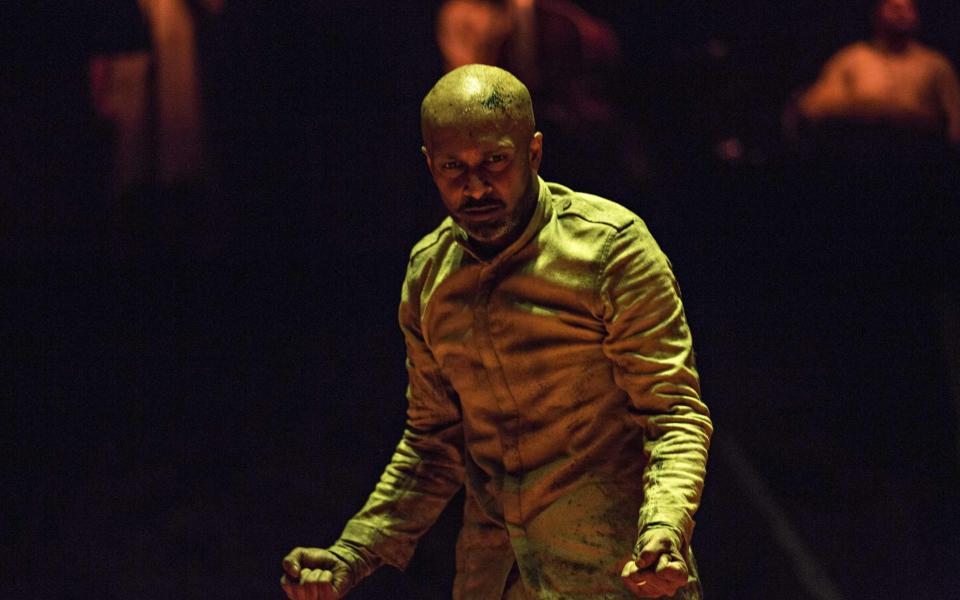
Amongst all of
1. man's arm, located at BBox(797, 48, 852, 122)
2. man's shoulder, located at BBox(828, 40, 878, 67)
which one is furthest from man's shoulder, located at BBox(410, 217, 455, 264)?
man's shoulder, located at BBox(828, 40, 878, 67)

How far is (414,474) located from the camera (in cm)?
270

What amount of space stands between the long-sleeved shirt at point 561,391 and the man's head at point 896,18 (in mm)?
1941

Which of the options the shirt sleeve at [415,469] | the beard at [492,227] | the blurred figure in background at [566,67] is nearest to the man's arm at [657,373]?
the beard at [492,227]

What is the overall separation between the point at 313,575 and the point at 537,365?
0.57 m

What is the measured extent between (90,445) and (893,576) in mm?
2436

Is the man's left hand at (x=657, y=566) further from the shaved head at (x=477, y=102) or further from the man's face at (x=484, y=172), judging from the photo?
the shaved head at (x=477, y=102)

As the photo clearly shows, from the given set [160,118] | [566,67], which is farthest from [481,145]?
[160,118]

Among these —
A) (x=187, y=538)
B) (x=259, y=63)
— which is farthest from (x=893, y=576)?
(x=259, y=63)

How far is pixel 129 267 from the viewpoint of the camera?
399cm

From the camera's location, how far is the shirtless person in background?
408 cm

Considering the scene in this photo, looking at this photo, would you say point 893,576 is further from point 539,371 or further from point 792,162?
point 539,371

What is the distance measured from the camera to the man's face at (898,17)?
4105 mm

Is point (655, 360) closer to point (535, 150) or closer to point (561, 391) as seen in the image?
point (561, 391)

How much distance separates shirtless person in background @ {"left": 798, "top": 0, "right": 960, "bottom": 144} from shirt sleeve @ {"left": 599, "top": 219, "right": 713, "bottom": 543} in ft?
6.15
